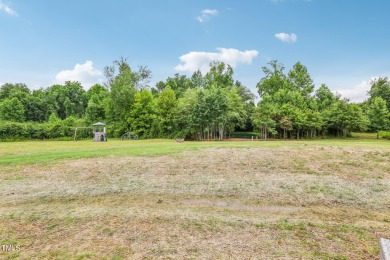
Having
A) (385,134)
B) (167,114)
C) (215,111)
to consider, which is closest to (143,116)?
(167,114)

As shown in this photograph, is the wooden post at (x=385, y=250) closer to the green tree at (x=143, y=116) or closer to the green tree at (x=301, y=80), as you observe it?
the green tree at (x=143, y=116)

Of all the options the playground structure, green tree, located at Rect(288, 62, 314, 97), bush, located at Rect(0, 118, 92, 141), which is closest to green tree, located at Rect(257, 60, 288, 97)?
green tree, located at Rect(288, 62, 314, 97)

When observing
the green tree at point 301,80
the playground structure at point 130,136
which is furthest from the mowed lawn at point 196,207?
the green tree at point 301,80

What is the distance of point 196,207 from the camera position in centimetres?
551

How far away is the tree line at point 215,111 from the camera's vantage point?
93.7ft

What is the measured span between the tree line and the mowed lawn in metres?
18.2

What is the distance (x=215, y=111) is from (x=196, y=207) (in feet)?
72.9

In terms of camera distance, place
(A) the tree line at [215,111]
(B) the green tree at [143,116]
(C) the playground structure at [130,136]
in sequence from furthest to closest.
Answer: (B) the green tree at [143,116]
(C) the playground structure at [130,136]
(A) the tree line at [215,111]

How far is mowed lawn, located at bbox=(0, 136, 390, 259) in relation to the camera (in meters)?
3.49

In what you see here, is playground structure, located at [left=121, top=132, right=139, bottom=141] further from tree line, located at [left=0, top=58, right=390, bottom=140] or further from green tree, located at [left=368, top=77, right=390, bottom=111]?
green tree, located at [left=368, top=77, right=390, bottom=111]

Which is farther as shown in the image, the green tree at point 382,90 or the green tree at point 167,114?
the green tree at point 382,90

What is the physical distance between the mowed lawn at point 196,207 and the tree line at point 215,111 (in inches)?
716

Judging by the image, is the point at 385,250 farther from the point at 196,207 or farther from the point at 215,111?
the point at 215,111

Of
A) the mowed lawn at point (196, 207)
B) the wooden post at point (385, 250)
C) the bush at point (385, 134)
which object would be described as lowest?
the mowed lawn at point (196, 207)
